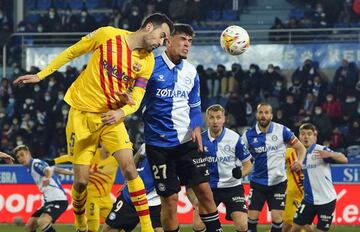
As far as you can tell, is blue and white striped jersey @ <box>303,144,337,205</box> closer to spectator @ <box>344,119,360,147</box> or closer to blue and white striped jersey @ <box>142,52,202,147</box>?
blue and white striped jersey @ <box>142,52,202,147</box>

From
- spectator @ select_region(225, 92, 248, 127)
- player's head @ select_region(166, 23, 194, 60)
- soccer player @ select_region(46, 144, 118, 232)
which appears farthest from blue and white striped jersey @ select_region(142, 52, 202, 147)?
spectator @ select_region(225, 92, 248, 127)

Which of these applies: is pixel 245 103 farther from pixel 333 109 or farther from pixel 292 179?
pixel 292 179

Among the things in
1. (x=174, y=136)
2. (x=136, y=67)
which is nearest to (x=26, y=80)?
(x=136, y=67)

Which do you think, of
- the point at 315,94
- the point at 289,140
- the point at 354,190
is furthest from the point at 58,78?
the point at 289,140

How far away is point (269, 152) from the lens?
1459 cm

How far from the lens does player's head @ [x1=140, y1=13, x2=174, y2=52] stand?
9.81 metres

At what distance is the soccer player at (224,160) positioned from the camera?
13.0m

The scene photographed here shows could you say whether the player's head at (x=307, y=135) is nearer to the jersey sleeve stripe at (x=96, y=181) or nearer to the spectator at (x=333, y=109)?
the jersey sleeve stripe at (x=96, y=181)

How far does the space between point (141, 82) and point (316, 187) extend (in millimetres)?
4869

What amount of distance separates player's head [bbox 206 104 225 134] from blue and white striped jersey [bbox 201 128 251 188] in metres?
0.15

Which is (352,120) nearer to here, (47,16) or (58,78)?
(58,78)

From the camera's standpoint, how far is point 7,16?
92.1ft

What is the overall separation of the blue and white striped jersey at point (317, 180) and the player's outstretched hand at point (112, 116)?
5106 mm

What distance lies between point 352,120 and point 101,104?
1326 cm
